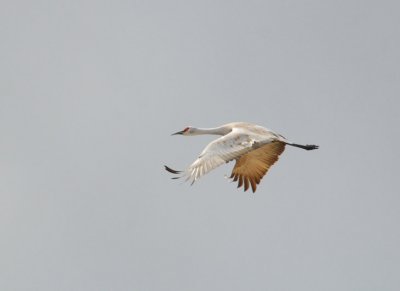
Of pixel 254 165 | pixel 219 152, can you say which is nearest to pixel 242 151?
pixel 219 152

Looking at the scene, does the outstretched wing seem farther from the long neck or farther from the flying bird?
the long neck

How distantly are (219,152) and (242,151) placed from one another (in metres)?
1.60

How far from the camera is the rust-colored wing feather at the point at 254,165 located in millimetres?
53594

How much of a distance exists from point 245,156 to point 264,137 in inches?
136

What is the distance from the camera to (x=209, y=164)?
152 ft

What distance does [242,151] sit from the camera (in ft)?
160

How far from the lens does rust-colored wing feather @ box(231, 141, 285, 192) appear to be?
53.6 meters

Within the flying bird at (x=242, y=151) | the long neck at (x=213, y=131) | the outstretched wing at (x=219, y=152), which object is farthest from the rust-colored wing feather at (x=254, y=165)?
the outstretched wing at (x=219, y=152)

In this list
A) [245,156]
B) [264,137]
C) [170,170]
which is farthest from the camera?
[245,156]

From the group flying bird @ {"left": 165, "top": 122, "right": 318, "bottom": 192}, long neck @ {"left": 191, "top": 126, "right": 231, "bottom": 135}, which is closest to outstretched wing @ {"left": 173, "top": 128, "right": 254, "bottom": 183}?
flying bird @ {"left": 165, "top": 122, "right": 318, "bottom": 192}

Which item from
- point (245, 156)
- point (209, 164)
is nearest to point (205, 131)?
point (245, 156)

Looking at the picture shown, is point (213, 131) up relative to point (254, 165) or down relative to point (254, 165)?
up

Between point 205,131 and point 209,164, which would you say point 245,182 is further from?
point 209,164

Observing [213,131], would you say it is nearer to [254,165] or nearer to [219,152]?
[254,165]
